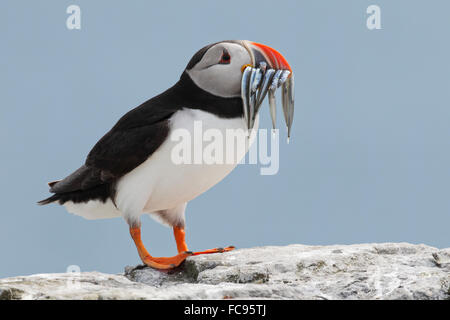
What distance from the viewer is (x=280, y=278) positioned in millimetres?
4684

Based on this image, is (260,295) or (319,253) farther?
(319,253)

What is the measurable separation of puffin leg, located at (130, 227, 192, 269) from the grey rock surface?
0.06 m

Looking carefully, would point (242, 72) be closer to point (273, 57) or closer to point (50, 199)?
point (273, 57)

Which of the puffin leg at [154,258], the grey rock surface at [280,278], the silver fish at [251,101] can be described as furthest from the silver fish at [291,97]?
the puffin leg at [154,258]

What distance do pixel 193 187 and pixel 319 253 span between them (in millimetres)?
1280

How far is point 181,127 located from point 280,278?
158 centimetres

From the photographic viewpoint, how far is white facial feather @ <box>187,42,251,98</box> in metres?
5.61

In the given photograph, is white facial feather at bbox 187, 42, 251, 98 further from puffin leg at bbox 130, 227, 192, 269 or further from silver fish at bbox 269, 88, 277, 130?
Answer: puffin leg at bbox 130, 227, 192, 269

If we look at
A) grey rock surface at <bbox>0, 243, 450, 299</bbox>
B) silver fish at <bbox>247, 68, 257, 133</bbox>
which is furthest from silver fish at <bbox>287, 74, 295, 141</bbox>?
grey rock surface at <bbox>0, 243, 450, 299</bbox>

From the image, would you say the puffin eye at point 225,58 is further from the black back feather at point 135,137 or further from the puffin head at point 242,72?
the black back feather at point 135,137
